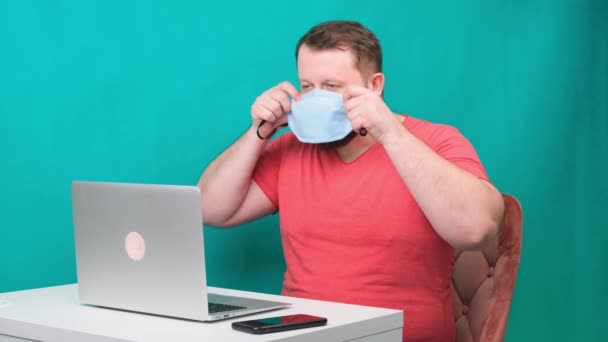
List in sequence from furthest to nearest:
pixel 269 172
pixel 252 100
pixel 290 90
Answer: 1. pixel 252 100
2. pixel 269 172
3. pixel 290 90

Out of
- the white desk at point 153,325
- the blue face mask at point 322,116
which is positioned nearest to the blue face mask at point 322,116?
the blue face mask at point 322,116

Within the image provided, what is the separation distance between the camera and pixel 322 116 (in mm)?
2043

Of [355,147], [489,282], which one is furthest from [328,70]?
[489,282]

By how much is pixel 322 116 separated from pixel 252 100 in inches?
21.3

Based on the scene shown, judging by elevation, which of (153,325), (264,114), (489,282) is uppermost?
(264,114)

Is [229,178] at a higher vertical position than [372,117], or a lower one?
lower

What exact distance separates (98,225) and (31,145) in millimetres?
538

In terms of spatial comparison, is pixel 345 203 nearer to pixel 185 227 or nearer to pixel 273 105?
pixel 273 105

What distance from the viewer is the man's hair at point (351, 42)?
212 centimetres

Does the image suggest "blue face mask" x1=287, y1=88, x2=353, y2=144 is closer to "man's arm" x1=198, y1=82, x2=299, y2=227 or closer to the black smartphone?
"man's arm" x1=198, y1=82, x2=299, y2=227

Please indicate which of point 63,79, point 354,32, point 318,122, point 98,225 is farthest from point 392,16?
point 98,225

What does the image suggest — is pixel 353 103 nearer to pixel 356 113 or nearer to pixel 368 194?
pixel 356 113

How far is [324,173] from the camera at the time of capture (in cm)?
217

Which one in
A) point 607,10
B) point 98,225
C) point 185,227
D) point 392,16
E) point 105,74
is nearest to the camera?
point 185,227
